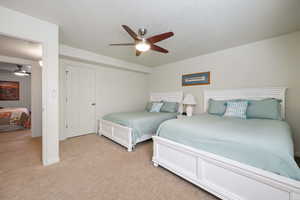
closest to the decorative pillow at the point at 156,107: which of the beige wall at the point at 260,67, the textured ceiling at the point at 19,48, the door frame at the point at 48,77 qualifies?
the beige wall at the point at 260,67

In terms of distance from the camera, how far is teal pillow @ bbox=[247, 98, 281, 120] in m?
2.16

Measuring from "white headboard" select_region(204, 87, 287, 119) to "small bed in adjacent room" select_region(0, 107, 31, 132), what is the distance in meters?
6.43

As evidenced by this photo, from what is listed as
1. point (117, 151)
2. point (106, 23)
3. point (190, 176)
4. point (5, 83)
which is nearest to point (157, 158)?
point (190, 176)

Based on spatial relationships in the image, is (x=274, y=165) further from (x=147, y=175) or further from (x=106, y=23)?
(x=106, y=23)

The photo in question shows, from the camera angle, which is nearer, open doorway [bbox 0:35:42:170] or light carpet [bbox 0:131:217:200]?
light carpet [bbox 0:131:217:200]

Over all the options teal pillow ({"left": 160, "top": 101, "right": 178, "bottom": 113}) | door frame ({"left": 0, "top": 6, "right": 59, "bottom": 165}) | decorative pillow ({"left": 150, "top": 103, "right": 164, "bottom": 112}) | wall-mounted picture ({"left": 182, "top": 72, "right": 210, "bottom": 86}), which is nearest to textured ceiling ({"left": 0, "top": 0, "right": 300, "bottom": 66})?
door frame ({"left": 0, "top": 6, "right": 59, "bottom": 165})

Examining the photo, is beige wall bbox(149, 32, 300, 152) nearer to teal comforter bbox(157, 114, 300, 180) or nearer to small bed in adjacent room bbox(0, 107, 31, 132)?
teal comforter bbox(157, 114, 300, 180)

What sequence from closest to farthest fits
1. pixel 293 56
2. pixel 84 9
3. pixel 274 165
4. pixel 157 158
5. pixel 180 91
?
pixel 274 165 < pixel 84 9 < pixel 157 158 < pixel 293 56 < pixel 180 91

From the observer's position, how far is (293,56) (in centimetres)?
231

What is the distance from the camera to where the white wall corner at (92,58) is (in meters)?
2.95

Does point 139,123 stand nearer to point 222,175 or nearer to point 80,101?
point 222,175

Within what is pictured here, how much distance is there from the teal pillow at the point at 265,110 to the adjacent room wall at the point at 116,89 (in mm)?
3624

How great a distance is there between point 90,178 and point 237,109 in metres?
2.98

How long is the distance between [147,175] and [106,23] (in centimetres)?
263
